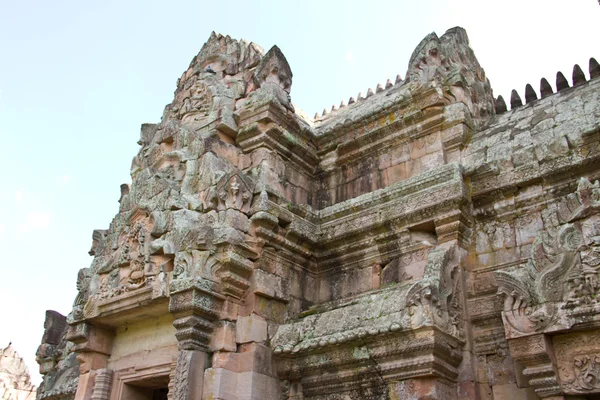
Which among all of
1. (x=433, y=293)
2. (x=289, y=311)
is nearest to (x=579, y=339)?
(x=433, y=293)

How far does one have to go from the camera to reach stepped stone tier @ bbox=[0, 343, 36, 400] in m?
17.8

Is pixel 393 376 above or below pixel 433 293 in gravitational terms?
below

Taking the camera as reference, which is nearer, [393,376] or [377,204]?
[393,376]

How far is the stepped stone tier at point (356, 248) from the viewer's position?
5.66 metres

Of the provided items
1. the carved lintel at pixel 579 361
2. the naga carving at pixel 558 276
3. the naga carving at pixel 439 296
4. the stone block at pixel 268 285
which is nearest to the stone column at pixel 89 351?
the stone block at pixel 268 285

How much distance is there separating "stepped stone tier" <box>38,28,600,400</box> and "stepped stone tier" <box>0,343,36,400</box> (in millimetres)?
11679

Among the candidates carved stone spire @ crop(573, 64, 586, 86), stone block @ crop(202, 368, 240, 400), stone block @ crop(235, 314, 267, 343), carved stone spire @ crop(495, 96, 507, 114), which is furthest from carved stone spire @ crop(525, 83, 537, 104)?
stone block @ crop(202, 368, 240, 400)

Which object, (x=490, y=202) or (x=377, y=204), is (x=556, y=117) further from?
(x=377, y=204)

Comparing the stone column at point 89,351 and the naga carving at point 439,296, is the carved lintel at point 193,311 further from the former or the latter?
the naga carving at point 439,296

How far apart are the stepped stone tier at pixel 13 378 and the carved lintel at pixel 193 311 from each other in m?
14.1

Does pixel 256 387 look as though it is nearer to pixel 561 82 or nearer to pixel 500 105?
pixel 500 105

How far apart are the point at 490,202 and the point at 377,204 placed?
149 cm

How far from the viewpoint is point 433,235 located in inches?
279

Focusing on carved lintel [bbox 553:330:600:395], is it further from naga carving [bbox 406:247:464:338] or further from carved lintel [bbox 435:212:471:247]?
carved lintel [bbox 435:212:471:247]
